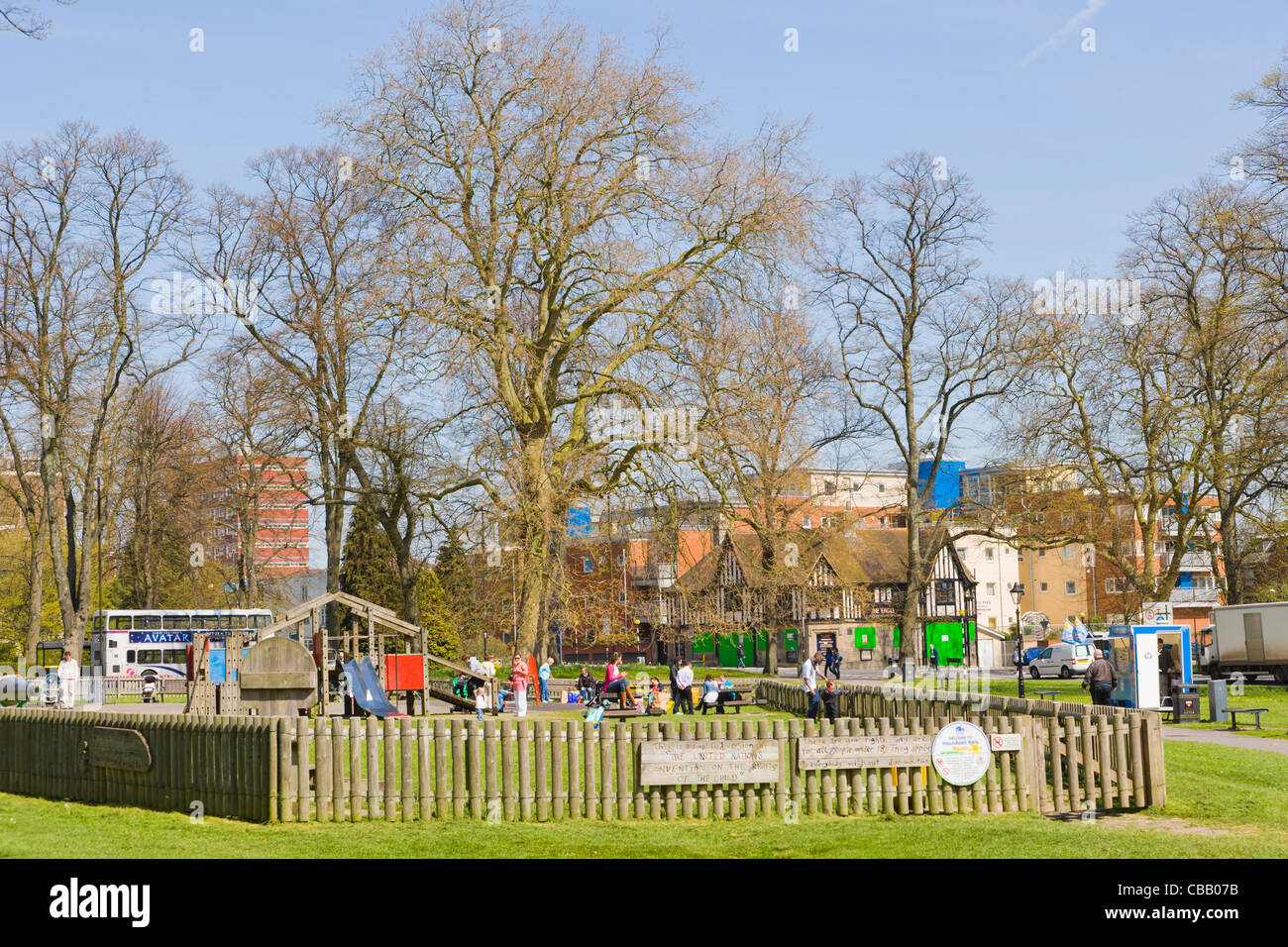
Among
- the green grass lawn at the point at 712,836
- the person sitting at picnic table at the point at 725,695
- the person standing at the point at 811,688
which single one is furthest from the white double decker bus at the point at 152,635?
the green grass lawn at the point at 712,836

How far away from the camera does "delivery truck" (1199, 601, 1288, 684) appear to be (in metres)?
45.9

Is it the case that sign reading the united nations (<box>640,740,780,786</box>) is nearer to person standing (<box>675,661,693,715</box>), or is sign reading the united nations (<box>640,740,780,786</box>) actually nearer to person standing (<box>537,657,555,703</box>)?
person standing (<box>675,661,693,715</box>)

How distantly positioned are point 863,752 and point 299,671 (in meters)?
15.2

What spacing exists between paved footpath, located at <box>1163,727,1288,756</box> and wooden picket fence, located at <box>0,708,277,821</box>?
15.5 metres

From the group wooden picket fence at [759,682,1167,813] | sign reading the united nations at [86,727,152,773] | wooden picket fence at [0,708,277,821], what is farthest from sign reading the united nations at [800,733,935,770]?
sign reading the united nations at [86,727,152,773]

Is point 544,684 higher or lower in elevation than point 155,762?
lower

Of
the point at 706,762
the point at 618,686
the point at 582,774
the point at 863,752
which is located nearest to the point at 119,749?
the point at 582,774

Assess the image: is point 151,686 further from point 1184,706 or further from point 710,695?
point 1184,706

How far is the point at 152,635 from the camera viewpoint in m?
53.7

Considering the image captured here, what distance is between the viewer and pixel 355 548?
206 ft

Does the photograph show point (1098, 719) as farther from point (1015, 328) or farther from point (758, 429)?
point (1015, 328)

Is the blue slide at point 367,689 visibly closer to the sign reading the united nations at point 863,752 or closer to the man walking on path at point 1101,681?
the sign reading the united nations at point 863,752

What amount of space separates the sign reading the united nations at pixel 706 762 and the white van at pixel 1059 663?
3944 centimetres
